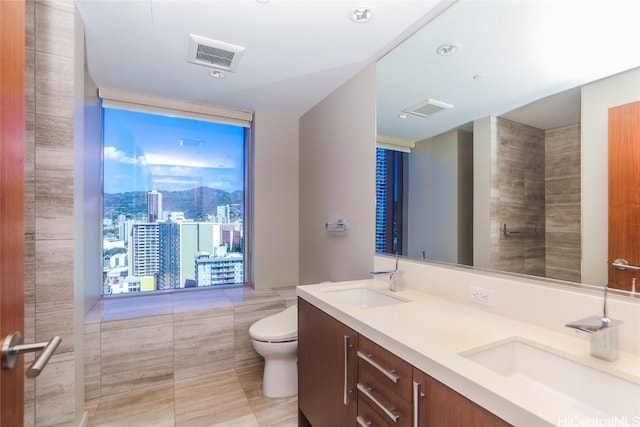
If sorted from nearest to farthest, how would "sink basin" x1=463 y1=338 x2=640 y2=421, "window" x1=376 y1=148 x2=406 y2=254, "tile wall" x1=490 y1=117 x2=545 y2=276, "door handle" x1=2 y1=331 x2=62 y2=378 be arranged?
"door handle" x1=2 y1=331 x2=62 y2=378
"sink basin" x1=463 y1=338 x2=640 y2=421
"tile wall" x1=490 y1=117 x2=545 y2=276
"window" x1=376 y1=148 x2=406 y2=254

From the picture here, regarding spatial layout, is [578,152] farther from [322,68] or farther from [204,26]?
[204,26]

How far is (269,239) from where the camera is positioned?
10.9ft

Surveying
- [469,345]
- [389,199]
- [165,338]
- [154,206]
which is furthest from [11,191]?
[154,206]

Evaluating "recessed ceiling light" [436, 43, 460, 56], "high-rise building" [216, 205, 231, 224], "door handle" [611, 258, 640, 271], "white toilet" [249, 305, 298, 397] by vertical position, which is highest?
"recessed ceiling light" [436, 43, 460, 56]

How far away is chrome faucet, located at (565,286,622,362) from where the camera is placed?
2.75ft

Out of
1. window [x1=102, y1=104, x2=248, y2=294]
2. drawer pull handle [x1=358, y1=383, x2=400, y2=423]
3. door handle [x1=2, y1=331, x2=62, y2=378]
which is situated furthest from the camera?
window [x1=102, y1=104, x2=248, y2=294]

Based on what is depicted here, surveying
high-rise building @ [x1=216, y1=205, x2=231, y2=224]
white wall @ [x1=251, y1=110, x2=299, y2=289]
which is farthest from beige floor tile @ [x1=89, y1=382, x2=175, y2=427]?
high-rise building @ [x1=216, y1=205, x2=231, y2=224]

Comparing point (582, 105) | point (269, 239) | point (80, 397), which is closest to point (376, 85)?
point (582, 105)

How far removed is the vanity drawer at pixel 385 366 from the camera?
0.97m

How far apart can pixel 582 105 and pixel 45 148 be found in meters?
2.49

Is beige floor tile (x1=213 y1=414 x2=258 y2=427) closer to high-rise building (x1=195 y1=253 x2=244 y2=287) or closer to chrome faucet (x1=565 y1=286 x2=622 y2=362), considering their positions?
high-rise building (x1=195 y1=253 x2=244 y2=287)

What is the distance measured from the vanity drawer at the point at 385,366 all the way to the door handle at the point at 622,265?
0.80 m

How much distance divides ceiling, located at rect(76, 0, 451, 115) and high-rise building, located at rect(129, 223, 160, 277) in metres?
1.34

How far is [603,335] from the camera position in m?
0.86
